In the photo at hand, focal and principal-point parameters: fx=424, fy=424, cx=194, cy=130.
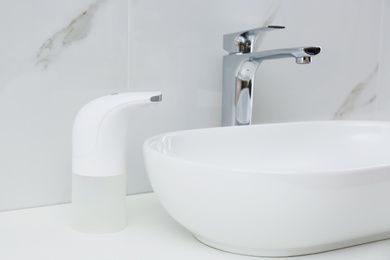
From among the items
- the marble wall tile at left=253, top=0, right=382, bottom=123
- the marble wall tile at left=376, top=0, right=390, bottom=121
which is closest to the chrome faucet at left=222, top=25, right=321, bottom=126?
the marble wall tile at left=253, top=0, right=382, bottom=123

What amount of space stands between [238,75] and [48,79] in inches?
13.2

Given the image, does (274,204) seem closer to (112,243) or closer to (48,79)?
(112,243)

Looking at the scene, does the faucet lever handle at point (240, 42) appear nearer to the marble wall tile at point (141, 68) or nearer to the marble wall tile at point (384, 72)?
the marble wall tile at point (141, 68)

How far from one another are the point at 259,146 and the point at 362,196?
321mm

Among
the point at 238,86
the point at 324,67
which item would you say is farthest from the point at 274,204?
the point at 324,67

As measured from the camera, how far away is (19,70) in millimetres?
643

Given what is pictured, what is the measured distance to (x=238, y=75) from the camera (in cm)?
79

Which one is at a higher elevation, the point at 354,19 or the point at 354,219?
the point at 354,19

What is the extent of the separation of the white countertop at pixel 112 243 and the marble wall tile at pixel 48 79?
0.07 metres

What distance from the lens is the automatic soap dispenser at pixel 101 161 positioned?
556 millimetres

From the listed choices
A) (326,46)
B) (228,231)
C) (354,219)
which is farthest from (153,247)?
(326,46)

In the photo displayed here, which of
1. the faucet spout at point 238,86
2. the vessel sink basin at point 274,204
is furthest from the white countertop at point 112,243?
the faucet spout at point 238,86

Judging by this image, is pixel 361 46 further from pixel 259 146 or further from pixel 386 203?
pixel 386 203

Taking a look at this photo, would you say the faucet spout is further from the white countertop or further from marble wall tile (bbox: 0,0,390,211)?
the white countertop
